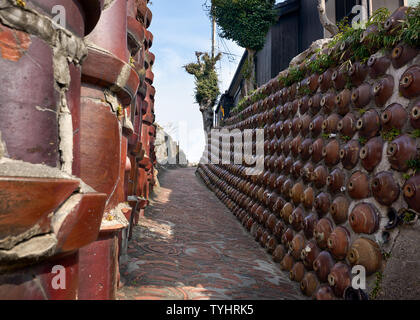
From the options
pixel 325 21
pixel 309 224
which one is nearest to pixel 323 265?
pixel 309 224

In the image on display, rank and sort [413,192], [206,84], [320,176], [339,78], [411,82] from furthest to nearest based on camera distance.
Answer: [206,84], [320,176], [339,78], [411,82], [413,192]

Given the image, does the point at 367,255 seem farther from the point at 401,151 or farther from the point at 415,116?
the point at 415,116

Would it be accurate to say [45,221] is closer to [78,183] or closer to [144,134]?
[78,183]

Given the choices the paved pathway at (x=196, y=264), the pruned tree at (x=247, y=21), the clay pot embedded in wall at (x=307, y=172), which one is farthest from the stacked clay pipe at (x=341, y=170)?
the pruned tree at (x=247, y=21)

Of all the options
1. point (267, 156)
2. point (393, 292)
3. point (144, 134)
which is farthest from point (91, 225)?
point (267, 156)

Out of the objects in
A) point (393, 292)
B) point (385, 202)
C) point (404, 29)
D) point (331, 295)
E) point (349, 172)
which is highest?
point (404, 29)

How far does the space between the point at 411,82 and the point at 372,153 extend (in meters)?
0.56

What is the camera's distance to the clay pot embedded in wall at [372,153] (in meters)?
2.21

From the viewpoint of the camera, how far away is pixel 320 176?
2982 millimetres

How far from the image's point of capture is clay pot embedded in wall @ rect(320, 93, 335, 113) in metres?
2.97

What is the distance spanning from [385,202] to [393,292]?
1.93 ft

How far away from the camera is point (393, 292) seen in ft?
6.16

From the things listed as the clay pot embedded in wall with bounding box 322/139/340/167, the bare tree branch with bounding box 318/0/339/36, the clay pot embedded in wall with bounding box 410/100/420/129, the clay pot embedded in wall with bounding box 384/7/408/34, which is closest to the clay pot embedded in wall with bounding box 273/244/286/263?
the clay pot embedded in wall with bounding box 322/139/340/167

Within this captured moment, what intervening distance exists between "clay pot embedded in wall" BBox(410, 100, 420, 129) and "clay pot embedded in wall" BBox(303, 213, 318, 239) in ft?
4.49
